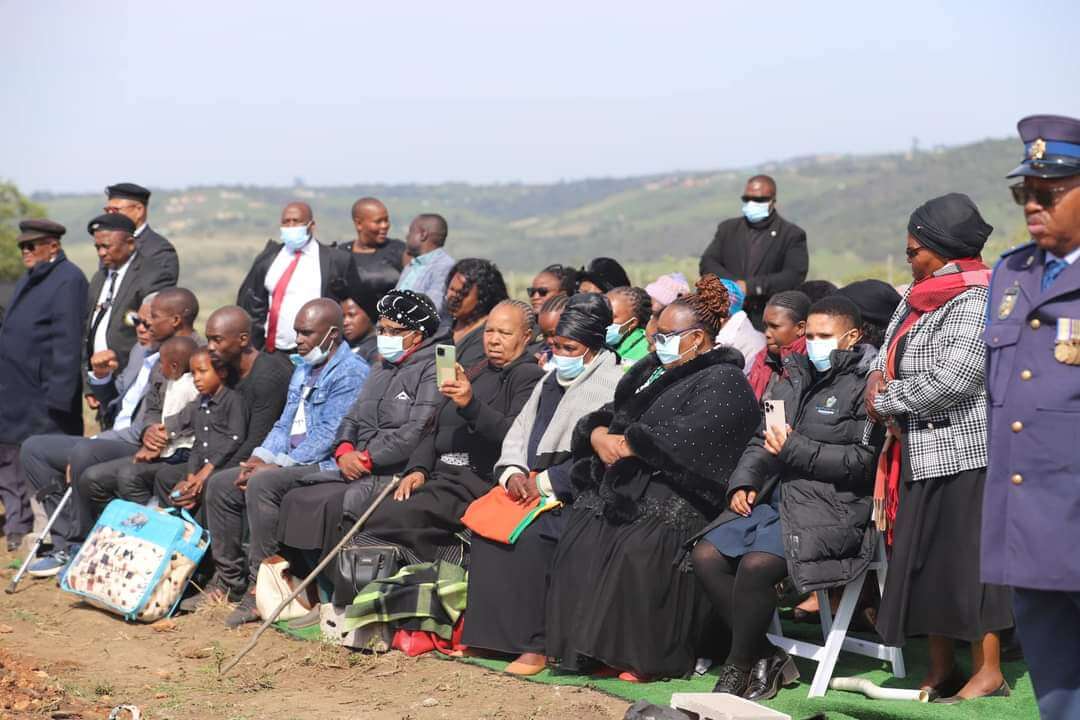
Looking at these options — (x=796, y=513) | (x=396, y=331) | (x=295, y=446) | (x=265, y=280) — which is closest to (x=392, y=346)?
(x=396, y=331)

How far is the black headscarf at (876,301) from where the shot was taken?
8.00 metres

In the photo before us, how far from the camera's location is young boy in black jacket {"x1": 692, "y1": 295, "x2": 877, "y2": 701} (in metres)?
6.41

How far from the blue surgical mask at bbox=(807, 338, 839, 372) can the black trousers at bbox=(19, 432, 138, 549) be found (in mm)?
5690

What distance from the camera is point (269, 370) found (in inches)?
377

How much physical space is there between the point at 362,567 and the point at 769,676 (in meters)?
2.53

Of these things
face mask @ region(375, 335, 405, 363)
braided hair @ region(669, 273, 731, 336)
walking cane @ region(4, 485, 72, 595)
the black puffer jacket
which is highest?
braided hair @ region(669, 273, 731, 336)

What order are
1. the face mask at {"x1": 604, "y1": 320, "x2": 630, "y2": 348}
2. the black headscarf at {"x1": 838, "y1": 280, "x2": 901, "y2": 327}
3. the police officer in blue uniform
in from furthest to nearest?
the face mask at {"x1": 604, "y1": 320, "x2": 630, "y2": 348}, the black headscarf at {"x1": 838, "y1": 280, "x2": 901, "y2": 327}, the police officer in blue uniform

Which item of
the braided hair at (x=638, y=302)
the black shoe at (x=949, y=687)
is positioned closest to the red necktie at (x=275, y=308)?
the braided hair at (x=638, y=302)

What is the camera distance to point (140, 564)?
9055 millimetres

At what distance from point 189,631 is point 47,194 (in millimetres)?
124796

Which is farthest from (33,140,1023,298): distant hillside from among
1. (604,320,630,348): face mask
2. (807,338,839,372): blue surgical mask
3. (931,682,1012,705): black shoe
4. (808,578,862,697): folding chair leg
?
(931,682,1012,705): black shoe

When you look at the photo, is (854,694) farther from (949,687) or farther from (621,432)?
(621,432)

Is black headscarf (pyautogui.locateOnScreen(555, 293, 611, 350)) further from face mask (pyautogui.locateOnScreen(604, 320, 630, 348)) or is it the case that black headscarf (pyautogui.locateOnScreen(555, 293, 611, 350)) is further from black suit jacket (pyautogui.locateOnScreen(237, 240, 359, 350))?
black suit jacket (pyautogui.locateOnScreen(237, 240, 359, 350))

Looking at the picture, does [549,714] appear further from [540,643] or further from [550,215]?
[550,215]
